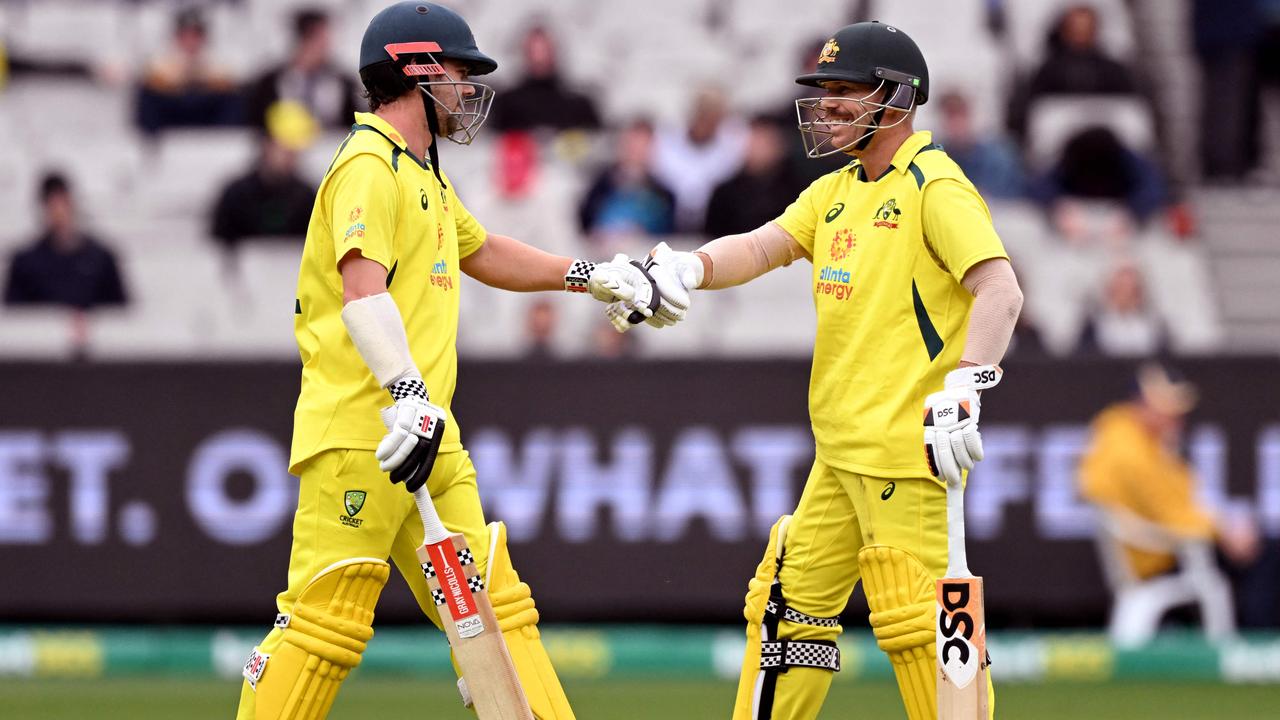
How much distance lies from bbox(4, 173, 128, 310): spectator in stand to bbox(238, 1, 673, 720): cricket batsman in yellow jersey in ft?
19.6

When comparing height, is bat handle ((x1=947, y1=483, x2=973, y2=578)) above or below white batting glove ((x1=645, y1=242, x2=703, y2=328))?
below

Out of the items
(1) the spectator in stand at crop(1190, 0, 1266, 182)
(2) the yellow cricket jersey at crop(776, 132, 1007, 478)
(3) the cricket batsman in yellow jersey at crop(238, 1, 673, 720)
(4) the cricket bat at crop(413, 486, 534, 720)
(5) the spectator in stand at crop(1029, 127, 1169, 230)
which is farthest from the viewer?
(1) the spectator in stand at crop(1190, 0, 1266, 182)

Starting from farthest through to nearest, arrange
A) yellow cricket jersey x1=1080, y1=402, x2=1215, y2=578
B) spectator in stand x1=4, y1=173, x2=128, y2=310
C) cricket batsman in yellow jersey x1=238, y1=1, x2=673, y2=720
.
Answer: spectator in stand x1=4, y1=173, x2=128, y2=310
yellow cricket jersey x1=1080, y1=402, x2=1215, y2=578
cricket batsman in yellow jersey x1=238, y1=1, x2=673, y2=720

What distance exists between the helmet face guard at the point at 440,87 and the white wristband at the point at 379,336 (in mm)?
673

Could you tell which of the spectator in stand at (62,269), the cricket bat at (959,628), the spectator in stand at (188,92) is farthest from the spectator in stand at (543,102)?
the cricket bat at (959,628)

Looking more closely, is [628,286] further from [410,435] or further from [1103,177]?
[1103,177]

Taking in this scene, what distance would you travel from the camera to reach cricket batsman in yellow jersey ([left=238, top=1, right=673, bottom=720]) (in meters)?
5.11

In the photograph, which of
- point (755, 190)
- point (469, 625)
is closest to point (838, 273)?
point (469, 625)

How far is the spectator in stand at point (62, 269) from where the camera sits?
Answer: 36.1 ft

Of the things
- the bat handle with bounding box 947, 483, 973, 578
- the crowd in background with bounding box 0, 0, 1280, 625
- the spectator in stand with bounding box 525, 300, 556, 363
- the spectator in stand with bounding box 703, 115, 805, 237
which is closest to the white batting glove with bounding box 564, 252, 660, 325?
the bat handle with bounding box 947, 483, 973, 578

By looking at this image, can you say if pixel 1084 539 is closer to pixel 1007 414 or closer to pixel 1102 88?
pixel 1007 414

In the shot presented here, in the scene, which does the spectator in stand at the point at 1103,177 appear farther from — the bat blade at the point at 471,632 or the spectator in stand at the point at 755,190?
the bat blade at the point at 471,632

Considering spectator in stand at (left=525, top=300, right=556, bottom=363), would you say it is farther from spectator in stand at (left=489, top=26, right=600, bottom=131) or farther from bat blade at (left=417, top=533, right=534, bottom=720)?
bat blade at (left=417, top=533, right=534, bottom=720)

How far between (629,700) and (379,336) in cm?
392
